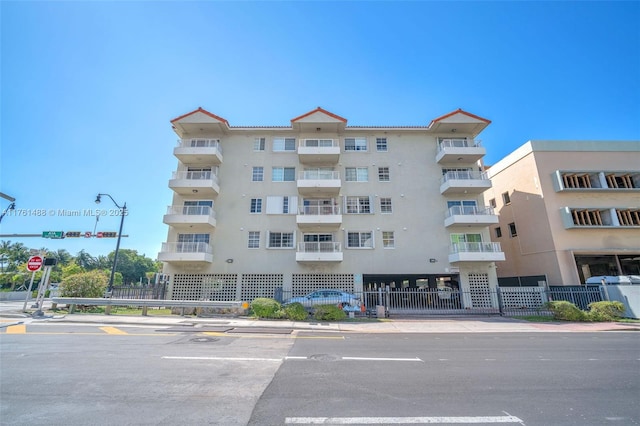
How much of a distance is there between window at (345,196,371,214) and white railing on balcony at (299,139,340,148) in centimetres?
485

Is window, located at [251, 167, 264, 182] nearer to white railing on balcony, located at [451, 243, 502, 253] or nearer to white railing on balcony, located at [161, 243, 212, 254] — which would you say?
white railing on balcony, located at [161, 243, 212, 254]

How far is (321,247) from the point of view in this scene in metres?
21.7

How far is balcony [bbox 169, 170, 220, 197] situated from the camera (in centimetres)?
2273

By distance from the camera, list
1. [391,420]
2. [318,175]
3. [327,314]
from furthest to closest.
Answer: [318,175]
[327,314]
[391,420]

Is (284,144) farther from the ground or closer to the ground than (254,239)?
farther from the ground

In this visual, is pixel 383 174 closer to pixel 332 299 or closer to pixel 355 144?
pixel 355 144

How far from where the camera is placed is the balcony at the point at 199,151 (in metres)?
23.3

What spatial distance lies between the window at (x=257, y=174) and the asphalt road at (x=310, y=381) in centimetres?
1653

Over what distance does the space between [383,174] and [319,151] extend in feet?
19.6

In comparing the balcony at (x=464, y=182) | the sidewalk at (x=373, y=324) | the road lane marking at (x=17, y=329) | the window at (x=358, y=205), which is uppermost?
the balcony at (x=464, y=182)

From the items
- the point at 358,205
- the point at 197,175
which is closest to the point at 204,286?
the point at 197,175

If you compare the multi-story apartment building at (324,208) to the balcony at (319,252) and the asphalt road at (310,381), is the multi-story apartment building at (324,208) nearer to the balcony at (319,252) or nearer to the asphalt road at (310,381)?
the balcony at (319,252)

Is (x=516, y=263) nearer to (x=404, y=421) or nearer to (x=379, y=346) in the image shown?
(x=379, y=346)

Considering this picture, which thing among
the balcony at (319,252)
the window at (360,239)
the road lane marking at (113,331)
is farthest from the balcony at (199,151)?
the road lane marking at (113,331)
